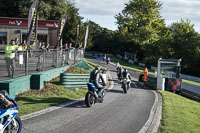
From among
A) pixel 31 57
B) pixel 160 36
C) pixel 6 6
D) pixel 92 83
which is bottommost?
pixel 92 83

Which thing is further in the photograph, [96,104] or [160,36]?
[160,36]

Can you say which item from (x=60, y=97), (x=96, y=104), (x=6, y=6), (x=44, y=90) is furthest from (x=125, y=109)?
(x=6, y=6)

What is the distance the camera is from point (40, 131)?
21.7ft

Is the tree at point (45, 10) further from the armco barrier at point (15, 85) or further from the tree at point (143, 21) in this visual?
the armco barrier at point (15, 85)

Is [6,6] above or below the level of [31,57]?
above

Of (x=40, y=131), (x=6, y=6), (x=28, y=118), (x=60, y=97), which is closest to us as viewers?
(x=40, y=131)

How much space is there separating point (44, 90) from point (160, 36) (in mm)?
53318

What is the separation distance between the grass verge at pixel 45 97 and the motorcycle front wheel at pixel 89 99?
135cm

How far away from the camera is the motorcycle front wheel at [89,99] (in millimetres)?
9953

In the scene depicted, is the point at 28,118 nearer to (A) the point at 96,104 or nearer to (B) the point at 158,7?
(A) the point at 96,104

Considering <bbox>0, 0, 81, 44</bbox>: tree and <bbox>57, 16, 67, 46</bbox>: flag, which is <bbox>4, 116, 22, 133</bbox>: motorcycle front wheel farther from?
<bbox>0, 0, 81, 44</bbox>: tree

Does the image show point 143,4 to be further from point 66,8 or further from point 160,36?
point 66,8

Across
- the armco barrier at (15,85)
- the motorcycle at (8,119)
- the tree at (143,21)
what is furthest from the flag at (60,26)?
the tree at (143,21)

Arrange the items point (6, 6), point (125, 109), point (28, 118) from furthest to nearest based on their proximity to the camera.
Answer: point (6, 6) < point (125, 109) < point (28, 118)
